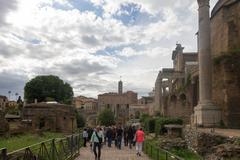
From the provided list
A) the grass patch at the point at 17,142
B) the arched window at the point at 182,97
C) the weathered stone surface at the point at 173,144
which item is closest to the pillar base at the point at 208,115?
the weathered stone surface at the point at 173,144

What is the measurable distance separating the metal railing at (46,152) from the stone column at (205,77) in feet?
37.8

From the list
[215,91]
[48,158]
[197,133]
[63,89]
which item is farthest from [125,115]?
[48,158]

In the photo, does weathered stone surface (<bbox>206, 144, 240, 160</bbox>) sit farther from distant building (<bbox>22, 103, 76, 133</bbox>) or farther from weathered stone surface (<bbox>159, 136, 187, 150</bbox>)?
distant building (<bbox>22, 103, 76, 133</bbox>)

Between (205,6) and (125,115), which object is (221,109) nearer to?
(205,6)

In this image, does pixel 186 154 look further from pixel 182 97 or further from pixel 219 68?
pixel 182 97

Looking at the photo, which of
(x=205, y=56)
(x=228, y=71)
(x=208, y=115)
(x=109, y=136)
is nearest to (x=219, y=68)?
(x=228, y=71)

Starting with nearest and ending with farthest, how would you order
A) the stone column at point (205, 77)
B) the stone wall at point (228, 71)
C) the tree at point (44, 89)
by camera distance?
the stone column at point (205, 77), the stone wall at point (228, 71), the tree at point (44, 89)

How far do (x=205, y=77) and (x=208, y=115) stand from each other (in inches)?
105

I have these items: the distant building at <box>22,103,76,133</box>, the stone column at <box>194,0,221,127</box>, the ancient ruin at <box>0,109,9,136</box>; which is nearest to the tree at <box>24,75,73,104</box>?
the distant building at <box>22,103,76,133</box>

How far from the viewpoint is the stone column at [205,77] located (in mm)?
27391

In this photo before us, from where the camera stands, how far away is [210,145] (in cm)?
2020

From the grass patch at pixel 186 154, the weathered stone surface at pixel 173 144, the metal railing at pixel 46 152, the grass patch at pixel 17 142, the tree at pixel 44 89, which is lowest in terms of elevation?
the grass patch at pixel 186 154

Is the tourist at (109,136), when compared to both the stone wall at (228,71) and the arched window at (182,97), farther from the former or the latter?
the arched window at (182,97)

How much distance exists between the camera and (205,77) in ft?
91.6
